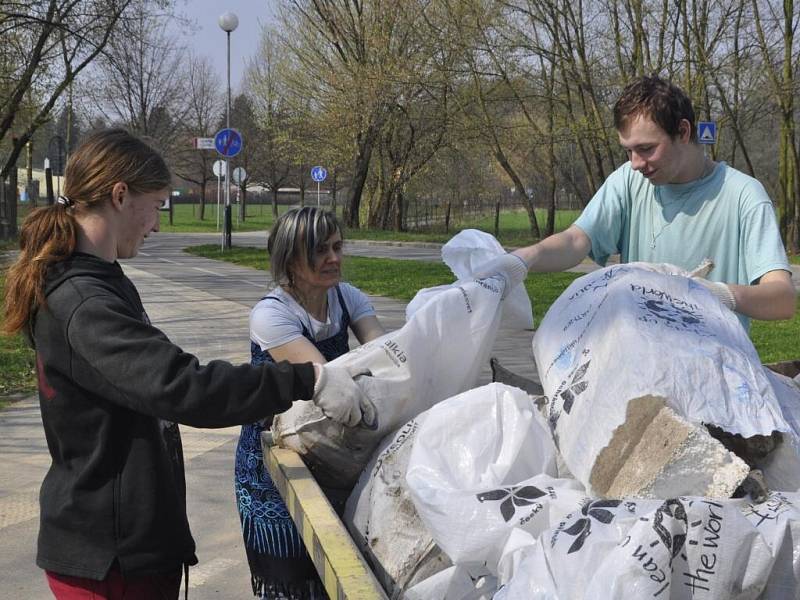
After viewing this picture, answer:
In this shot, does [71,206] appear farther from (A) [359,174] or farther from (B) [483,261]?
(A) [359,174]

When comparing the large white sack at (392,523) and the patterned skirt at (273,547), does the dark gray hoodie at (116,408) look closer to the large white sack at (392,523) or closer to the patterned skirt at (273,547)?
the large white sack at (392,523)

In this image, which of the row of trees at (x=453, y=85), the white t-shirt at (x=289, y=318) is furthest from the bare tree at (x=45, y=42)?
the white t-shirt at (x=289, y=318)

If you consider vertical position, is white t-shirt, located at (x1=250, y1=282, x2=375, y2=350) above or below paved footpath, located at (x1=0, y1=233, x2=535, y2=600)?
above

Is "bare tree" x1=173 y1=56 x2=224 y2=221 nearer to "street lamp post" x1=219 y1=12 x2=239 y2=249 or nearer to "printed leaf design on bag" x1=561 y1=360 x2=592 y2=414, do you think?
"street lamp post" x1=219 y1=12 x2=239 y2=249

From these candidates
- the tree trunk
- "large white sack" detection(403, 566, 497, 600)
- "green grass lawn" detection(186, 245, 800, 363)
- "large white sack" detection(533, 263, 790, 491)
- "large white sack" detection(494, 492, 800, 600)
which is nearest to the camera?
"large white sack" detection(494, 492, 800, 600)

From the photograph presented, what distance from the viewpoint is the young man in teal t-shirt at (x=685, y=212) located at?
107 inches

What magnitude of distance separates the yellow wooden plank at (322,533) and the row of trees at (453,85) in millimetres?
15660

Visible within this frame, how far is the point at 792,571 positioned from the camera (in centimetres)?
151

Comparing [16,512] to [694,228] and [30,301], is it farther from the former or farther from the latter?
[694,228]

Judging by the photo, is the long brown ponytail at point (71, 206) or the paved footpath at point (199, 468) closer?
the long brown ponytail at point (71, 206)

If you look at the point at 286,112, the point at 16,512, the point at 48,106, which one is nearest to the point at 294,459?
the point at 16,512

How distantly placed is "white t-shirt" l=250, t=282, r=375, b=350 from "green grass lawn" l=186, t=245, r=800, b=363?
303 centimetres

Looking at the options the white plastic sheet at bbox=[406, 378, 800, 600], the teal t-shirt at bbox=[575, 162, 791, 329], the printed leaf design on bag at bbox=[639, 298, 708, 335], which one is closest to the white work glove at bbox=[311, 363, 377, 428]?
the white plastic sheet at bbox=[406, 378, 800, 600]

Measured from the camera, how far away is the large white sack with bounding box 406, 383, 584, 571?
1.69 meters
